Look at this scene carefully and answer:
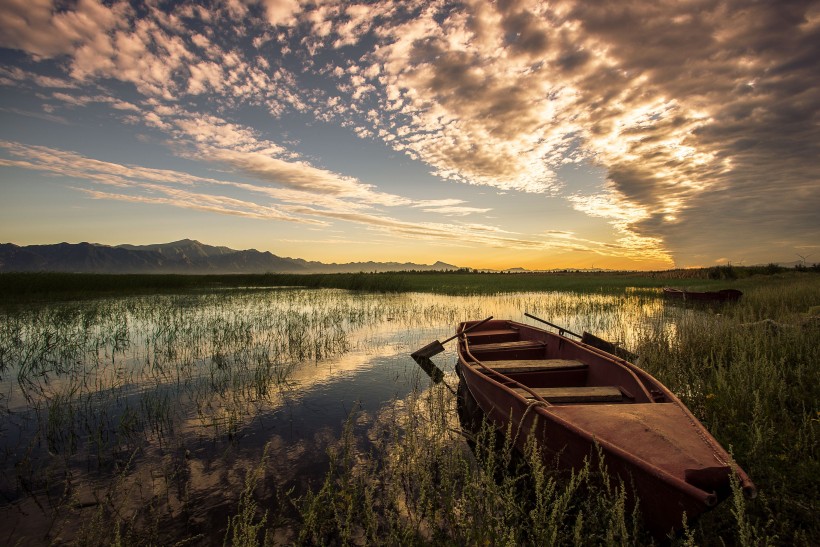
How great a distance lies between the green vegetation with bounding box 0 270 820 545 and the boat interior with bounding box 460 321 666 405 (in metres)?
1.16

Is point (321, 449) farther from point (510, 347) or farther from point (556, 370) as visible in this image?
point (510, 347)

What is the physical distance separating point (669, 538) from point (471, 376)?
4.05m

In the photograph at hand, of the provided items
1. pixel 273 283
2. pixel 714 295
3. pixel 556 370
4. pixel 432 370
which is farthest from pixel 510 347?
pixel 273 283

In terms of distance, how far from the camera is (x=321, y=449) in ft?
20.6

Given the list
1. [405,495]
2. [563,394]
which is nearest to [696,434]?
[563,394]

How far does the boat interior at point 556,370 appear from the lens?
5.75m

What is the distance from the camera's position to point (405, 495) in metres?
A: 5.01

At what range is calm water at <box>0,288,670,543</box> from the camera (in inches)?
196

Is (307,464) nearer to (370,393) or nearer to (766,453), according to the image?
(370,393)

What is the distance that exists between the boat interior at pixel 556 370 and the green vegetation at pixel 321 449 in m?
1.16

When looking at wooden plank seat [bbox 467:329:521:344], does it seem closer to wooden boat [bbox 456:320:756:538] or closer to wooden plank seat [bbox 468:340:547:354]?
wooden plank seat [bbox 468:340:547:354]

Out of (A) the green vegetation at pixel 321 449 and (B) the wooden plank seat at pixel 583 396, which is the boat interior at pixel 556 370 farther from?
(A) the green vegetation at pixel 321 449

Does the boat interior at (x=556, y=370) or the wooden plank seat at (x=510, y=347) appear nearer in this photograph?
the boat interior at (x=556, y=370)

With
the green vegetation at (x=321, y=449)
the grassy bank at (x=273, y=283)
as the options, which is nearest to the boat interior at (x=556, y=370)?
the green vegetation at (x=321, y=449)
